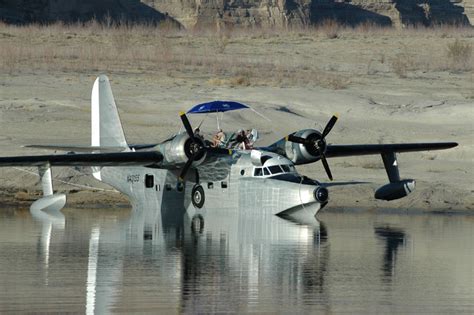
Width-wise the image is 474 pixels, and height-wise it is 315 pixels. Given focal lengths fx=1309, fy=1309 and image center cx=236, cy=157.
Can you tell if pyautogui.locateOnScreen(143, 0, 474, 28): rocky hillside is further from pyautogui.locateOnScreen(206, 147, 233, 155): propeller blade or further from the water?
the water

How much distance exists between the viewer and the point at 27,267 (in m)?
23.2

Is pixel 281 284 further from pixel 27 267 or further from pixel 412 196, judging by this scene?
pixel 412 196

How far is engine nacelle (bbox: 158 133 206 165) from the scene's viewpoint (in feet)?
113

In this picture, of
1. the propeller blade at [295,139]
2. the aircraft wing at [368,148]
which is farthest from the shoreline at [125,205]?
the propeller blade at [295,139]

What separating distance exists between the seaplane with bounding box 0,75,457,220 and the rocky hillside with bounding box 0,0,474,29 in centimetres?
5137

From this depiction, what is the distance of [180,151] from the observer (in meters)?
34.4

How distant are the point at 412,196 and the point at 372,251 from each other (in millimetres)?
11389

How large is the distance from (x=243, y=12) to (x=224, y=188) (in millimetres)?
64226

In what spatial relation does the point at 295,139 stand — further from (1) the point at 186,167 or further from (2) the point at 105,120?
(2) the point at 105,120


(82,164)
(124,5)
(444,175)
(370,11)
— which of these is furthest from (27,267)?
(370,11)

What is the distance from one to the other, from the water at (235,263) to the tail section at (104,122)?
3623mm

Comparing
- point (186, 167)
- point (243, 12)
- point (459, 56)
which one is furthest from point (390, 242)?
point (243, 12)

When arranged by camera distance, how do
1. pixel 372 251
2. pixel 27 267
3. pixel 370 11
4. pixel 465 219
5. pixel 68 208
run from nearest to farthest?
pixel 27 267
pixel 372 251
pixel 465 219
pixel 68 208
pixel 370 11

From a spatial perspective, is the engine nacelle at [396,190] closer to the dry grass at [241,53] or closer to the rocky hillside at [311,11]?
the dry grass at [241,53]
